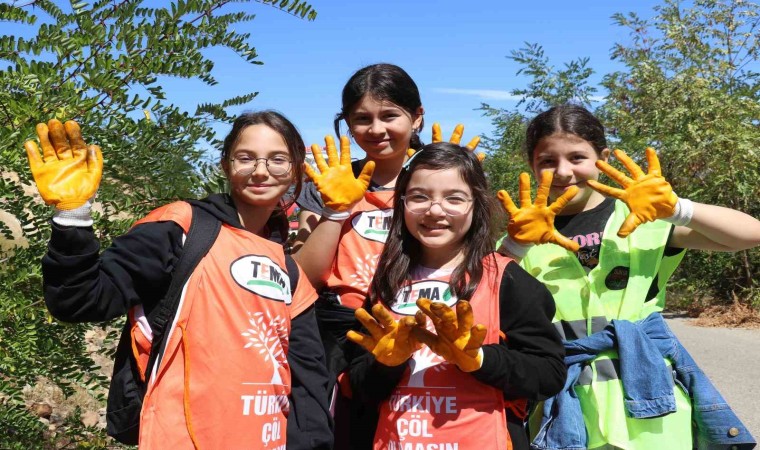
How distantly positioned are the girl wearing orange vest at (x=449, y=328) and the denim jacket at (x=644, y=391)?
0.52 feet

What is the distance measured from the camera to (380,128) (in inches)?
90.7

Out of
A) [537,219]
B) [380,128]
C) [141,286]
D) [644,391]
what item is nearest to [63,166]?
[141,286]

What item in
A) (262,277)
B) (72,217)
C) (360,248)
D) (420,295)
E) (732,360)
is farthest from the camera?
(732,360)

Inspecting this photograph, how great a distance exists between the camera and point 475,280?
6.23 ft

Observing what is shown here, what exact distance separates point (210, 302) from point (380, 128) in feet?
2.89

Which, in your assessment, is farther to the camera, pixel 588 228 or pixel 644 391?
pixel 588 228

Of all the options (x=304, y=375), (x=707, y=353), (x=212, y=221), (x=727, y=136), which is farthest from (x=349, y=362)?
(x=727, y=136)

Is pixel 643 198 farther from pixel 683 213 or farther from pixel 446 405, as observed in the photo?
pixel 446 405

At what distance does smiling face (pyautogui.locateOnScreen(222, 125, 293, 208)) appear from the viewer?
6.43 feet

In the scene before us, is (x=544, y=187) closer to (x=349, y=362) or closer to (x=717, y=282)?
(x=349, y=362)

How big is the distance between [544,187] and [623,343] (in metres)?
0.51

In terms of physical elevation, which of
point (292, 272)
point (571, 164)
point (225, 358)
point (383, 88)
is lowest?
point (225, 358)

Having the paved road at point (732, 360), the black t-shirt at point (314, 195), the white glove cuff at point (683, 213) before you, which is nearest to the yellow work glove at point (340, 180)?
the black t-shirt at point (314, 195)

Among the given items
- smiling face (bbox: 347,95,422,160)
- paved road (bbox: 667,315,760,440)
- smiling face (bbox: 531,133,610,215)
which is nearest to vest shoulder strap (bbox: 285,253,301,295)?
smiling face (bbox: 347,95,422,160)
